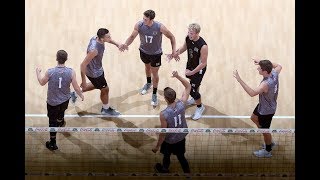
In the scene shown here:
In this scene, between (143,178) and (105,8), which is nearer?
(143,178)

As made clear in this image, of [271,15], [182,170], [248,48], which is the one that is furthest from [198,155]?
[271,15]

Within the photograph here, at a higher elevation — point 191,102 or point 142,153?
point 191,102

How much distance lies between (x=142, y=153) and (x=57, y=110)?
6.24 ft

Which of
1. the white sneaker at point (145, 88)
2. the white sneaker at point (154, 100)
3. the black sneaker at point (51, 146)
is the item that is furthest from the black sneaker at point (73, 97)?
the white sneaker at point (154, 100)

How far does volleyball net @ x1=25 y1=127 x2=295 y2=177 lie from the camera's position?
11406mm

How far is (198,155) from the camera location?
11625 millimetres

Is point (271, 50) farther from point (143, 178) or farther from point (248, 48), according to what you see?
point (143, 178)

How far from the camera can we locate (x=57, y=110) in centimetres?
1156

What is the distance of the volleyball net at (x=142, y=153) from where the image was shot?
37.4 feet

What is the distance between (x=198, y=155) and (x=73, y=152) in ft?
8.22

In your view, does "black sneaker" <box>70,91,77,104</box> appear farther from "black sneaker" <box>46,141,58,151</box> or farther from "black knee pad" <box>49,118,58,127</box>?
"black sneaker" <box>46,141,58,151</box>

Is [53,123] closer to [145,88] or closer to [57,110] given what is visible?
[57,110]

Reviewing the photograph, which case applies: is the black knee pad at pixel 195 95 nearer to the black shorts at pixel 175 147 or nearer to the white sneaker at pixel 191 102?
the white sneaker at pixel 191 102

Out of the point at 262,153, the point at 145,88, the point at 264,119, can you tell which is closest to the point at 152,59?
the point at 145,88
